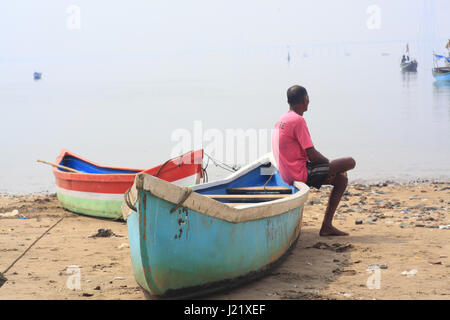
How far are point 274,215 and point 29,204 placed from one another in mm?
6569

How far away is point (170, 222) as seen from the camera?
5.08 meters

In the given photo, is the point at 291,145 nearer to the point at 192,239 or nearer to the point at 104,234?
the point at 192,239

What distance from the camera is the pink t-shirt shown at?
23.5 ft

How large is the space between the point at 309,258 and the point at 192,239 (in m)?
2.06

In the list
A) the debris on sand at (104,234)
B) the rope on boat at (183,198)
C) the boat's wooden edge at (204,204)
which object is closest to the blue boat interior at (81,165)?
the debris on sand at (104,234)

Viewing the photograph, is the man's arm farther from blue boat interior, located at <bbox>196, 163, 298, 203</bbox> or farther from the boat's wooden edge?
the boat's wooden edge

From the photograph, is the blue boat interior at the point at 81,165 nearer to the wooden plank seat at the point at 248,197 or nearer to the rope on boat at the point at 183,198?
the wooden plank seat at the point at 248,197

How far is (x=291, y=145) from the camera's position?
23.9 ft

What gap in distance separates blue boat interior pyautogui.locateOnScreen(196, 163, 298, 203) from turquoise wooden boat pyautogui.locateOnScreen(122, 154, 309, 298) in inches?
41.2

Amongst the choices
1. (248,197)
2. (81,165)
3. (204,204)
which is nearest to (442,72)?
(81,165)

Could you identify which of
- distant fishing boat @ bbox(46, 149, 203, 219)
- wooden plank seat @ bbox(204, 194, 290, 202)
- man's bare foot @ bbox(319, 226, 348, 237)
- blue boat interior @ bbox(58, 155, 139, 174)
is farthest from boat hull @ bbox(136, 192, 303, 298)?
blue boat interior @ bbox(58, 155, 139, 174)

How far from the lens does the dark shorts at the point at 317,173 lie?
739cm

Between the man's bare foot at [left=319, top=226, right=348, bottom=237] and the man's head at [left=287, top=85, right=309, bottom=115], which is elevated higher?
the man's head at [left=287, top=85, right=309, bottom=115]
